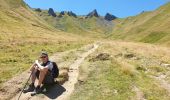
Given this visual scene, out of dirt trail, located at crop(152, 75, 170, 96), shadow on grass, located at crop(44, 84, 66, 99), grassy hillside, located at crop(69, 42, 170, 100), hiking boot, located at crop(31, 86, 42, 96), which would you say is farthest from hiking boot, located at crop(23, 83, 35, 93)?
dirt trail, located at crop(152, 75, 170, 96)

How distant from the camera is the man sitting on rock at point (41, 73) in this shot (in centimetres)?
2236

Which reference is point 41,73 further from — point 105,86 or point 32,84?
point 105,86

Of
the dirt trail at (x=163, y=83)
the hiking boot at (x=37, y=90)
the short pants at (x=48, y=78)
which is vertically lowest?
the dirt trail at (x=163, y=83)

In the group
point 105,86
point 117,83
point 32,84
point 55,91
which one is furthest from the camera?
point 117,83

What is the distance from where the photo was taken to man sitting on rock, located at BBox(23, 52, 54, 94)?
880 inches

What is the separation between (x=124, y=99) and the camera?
21.2 meters

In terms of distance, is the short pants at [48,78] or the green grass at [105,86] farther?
the short pants at [48,78]

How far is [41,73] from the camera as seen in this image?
2233 centimetres

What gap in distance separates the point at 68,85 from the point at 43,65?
2.46 meters

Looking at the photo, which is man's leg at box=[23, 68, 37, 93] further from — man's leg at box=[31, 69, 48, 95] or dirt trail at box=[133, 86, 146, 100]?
dirt trail at box=[133, 86, 146, 100]

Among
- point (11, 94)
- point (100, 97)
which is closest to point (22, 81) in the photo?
point (11, 94)

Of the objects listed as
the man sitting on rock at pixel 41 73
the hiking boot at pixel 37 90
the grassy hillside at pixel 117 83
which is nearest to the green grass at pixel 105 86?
the grassy hillside at pixel 117 83

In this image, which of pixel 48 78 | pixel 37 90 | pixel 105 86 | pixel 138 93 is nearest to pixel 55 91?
pixel 48 78

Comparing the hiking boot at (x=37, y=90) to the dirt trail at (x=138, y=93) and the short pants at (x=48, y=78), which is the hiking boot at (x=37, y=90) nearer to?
the short pants at (x=48, y=78)
